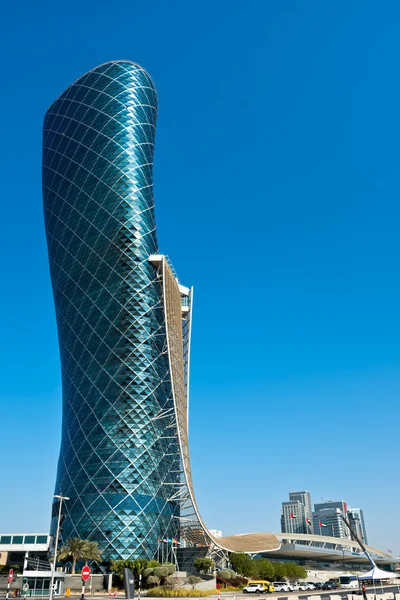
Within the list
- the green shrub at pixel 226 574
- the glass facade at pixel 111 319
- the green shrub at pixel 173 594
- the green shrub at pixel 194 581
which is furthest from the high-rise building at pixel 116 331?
the green shrub at pixel 173 594

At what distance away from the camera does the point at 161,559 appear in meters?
77.4

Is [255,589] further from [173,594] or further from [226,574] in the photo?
[173,594]

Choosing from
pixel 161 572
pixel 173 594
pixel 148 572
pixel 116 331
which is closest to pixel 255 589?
pixel 161 572

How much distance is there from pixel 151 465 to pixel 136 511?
696 centimetres

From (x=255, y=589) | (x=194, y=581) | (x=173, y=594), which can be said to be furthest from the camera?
(x=255, y=589)

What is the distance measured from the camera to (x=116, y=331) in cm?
8688

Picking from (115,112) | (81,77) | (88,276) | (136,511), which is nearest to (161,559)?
(136,511)

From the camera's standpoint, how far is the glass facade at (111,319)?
77312 millimetres

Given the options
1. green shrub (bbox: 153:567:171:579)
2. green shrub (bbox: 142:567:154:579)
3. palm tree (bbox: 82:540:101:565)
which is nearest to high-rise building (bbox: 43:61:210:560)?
palm tree (bbox: 82:540:101:565)

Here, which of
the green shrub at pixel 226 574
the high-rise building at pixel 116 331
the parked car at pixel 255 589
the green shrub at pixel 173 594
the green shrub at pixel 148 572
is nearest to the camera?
the green shrub at pixel 173 594

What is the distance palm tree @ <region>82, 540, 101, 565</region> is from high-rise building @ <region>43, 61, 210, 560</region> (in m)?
5.40

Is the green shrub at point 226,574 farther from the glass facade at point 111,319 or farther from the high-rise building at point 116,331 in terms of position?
the glass facade at point 111,319

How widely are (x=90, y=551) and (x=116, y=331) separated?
32.6 m

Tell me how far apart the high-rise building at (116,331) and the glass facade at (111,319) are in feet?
0.59
